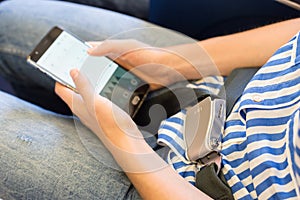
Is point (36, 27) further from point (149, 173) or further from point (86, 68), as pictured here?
point (149, 173)

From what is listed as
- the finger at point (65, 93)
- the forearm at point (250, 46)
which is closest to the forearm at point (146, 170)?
the finger at point (65, 93)

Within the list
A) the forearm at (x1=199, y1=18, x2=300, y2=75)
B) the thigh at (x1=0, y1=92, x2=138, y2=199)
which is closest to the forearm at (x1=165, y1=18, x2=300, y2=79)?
the forearm at (x1=199, y1=18, x2=300, y2=75)

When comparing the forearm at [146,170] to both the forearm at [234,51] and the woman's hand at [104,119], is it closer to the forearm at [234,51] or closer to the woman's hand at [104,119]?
the woman's hand at [104,119]

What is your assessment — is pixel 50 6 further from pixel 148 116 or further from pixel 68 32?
pixel 148 116

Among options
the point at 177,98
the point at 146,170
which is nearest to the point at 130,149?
the point at 146,170

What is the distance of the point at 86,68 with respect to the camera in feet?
2.51

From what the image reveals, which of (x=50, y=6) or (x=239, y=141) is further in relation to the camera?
(x=50, y=6)

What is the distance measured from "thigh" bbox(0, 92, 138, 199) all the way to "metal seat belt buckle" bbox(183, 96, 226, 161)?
0.34ft

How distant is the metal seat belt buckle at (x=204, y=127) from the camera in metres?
0.62

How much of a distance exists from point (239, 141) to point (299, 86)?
0.11 meters

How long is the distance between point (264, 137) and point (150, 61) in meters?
0.28

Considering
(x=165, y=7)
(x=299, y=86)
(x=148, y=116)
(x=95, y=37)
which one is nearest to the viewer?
(x=299, y=86)

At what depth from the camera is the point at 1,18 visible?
0.87 m

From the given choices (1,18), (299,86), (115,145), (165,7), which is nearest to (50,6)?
(1,18)
